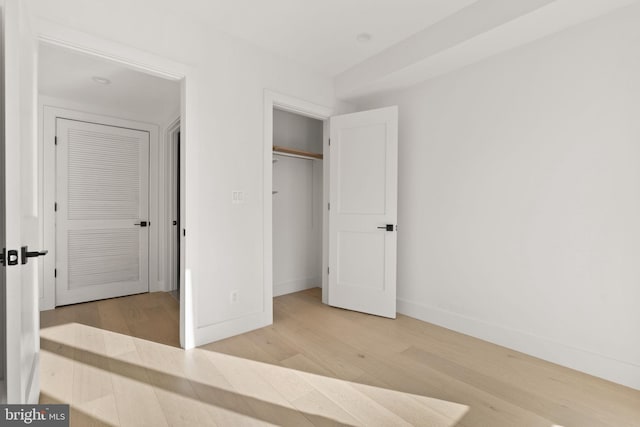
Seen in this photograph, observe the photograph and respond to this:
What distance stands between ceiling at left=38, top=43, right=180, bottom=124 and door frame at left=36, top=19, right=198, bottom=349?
326 mm

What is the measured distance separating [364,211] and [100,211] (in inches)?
126

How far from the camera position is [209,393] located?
187cm

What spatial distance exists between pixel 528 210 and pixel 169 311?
3565 millimetres

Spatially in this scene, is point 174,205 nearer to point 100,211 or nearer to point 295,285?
point 100,211

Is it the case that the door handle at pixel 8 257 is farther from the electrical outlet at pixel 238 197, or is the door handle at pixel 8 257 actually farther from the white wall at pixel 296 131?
the white wall at pixel 296 131

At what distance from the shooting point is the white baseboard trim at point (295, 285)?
3943 millimetres

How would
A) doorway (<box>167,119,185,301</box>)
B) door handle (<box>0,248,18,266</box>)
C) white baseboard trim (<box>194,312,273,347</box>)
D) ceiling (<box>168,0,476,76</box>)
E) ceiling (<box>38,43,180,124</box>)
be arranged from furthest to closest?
doorway (<box>167,119,185,301</box>) → ceiling (<box>38,43,180,124</box>) → white baseboard trim (<box>194,312,273,347</box>) → ceiling (<box>168,0,476,76</box>) → door handle (<box>0,248,18,266</box>)

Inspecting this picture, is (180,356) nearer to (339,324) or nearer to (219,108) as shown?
(339,324)

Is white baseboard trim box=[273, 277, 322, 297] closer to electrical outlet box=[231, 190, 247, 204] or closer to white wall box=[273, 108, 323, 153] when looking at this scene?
electrical outlet box=[231, 190, 247, 204]

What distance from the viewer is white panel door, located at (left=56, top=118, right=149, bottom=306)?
3578 millimetres

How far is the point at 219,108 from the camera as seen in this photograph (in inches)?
103

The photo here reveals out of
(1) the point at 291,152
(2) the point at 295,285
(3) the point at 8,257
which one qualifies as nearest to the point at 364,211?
(1) the point at 291,152

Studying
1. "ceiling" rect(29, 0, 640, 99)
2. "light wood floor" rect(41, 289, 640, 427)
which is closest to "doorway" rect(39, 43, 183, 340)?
"ceiling" rect(29, 0, 640, 99)

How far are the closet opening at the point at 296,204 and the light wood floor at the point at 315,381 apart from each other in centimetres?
124
